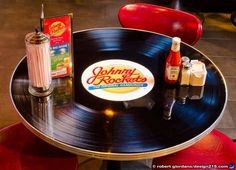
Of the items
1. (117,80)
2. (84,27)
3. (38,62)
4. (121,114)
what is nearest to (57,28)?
(38,62)

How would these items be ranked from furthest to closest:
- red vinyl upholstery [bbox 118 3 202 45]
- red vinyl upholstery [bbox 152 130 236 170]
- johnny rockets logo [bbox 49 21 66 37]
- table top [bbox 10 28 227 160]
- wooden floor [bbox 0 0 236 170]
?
wooden floor [bbox 0 0 236 170] → red vinyl upholstery [bbox 118 3 202 45] → red vinyl upholstery [bbox 152 130 236 170] → johnny rockets logo [bbox 49 21 66 37] → table top [bbox 10 28 227 160]

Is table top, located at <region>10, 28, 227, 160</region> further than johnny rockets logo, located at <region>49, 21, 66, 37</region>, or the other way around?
johnny rockets logo, located at <region>49, 21, 66, 37</region>

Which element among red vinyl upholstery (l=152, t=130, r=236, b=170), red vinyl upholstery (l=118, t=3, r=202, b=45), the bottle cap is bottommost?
red vinyl upholstery (l=152, t=130, r=236, b=170)

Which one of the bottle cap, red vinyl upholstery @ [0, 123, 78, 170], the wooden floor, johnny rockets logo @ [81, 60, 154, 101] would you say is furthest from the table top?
the wooden floor

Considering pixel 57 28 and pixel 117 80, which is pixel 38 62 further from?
pixel 117 80

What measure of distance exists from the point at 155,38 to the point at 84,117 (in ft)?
2.50

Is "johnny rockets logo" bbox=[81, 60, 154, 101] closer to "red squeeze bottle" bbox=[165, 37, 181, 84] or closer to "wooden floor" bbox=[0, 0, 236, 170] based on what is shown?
"red squeeze bottle" bbox=[165, 37, 181, 84]

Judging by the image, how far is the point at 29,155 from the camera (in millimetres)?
1789

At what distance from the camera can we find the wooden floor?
9.81ft

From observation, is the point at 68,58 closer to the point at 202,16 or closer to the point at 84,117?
the point at 84,117

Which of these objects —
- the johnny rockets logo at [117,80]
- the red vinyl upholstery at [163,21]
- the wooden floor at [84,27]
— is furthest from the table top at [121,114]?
the wooden floor at [84,27]

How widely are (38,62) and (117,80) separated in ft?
1.27

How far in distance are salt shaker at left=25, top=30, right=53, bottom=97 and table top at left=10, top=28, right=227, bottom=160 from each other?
4 cm

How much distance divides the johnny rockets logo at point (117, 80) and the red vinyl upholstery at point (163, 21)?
0.65 metres
